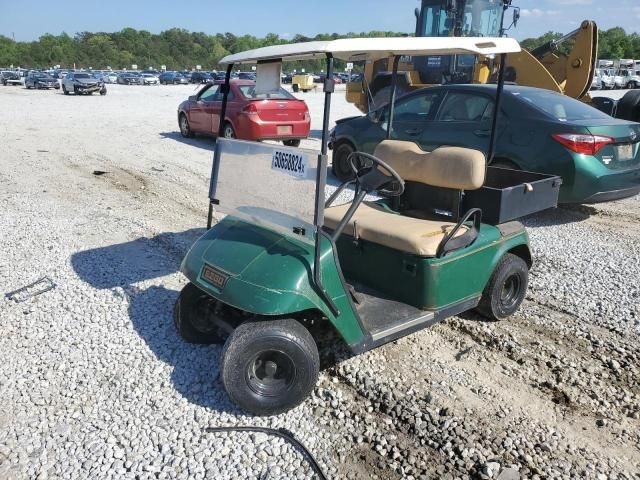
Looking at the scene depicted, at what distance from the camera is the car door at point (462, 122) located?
632cm

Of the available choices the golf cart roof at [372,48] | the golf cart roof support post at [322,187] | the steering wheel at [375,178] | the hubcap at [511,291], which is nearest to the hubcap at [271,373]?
the golf cart roof support post at [322,187]

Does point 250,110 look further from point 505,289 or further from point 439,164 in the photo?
point 505,289

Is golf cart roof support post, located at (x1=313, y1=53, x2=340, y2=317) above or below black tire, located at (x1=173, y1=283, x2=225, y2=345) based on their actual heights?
above

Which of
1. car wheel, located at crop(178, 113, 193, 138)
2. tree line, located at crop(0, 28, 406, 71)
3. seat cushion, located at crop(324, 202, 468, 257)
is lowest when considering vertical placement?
seat cushion, located at crop(324, 202, 468, 257)

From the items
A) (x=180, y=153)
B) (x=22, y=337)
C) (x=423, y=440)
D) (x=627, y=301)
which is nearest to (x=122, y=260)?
(x=22, y=337)

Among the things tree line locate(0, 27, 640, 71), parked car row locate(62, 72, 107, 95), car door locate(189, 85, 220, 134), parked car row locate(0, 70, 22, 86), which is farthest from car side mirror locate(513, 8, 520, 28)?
tree line locate(0, 27, 640, 71)

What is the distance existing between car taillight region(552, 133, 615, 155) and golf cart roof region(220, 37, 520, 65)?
2.40 meters

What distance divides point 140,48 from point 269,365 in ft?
361

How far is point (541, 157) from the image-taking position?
233 inches

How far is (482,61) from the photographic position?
10.4 metres

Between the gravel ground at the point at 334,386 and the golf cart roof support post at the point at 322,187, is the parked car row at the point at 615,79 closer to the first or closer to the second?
the gravel ground at the point at 334,386

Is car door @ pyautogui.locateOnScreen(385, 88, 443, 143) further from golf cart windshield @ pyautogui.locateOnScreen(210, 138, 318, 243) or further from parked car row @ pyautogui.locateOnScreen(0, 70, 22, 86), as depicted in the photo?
parked car row @ pyautogui.locateOnScreen(0, 70, 22, 86)

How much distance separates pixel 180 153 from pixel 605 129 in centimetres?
765

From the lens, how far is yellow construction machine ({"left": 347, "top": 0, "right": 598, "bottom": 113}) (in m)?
10.0
